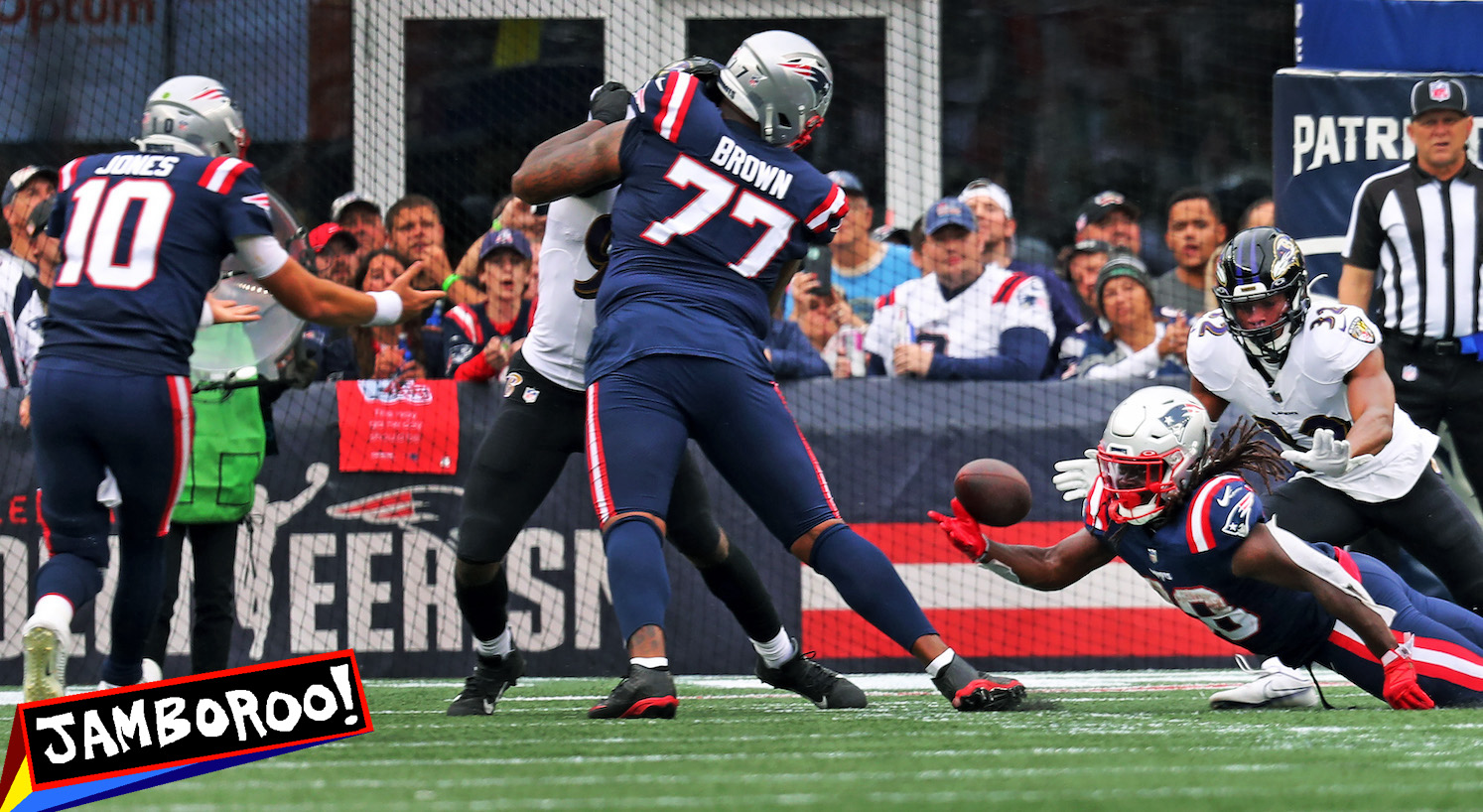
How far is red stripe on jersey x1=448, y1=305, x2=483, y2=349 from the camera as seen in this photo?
7453 millimetres

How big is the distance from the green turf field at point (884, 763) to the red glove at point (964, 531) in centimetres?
44

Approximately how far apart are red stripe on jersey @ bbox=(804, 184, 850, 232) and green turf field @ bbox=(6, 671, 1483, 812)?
1.25 m

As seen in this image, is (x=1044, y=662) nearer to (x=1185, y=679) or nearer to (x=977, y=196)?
(x=1185, y=679)

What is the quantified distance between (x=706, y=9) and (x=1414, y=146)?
4.09 m

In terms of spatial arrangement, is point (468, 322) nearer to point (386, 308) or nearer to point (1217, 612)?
point (386, 308)

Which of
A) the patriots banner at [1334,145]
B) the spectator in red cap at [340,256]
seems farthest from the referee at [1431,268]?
the spectator in red cap at [340,256]

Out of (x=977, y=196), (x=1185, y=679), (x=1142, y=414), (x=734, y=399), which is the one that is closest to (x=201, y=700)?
(x=734, y=399)

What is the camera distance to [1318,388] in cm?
550

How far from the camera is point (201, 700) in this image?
12.4 feet

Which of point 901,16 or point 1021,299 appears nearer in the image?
point 1021,299

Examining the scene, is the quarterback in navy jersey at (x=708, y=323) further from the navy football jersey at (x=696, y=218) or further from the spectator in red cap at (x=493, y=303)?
the spectator in red cap at (x=493, y=303)

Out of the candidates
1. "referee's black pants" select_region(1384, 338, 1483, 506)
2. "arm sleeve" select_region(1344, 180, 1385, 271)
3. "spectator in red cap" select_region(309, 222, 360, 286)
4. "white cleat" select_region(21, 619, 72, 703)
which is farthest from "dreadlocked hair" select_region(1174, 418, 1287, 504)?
"spectator in red cap" select_region(309, 222, 360, 286)

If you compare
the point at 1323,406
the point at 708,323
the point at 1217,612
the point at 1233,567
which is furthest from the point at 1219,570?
the point at 708,323

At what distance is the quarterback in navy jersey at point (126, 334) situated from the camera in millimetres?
4414
